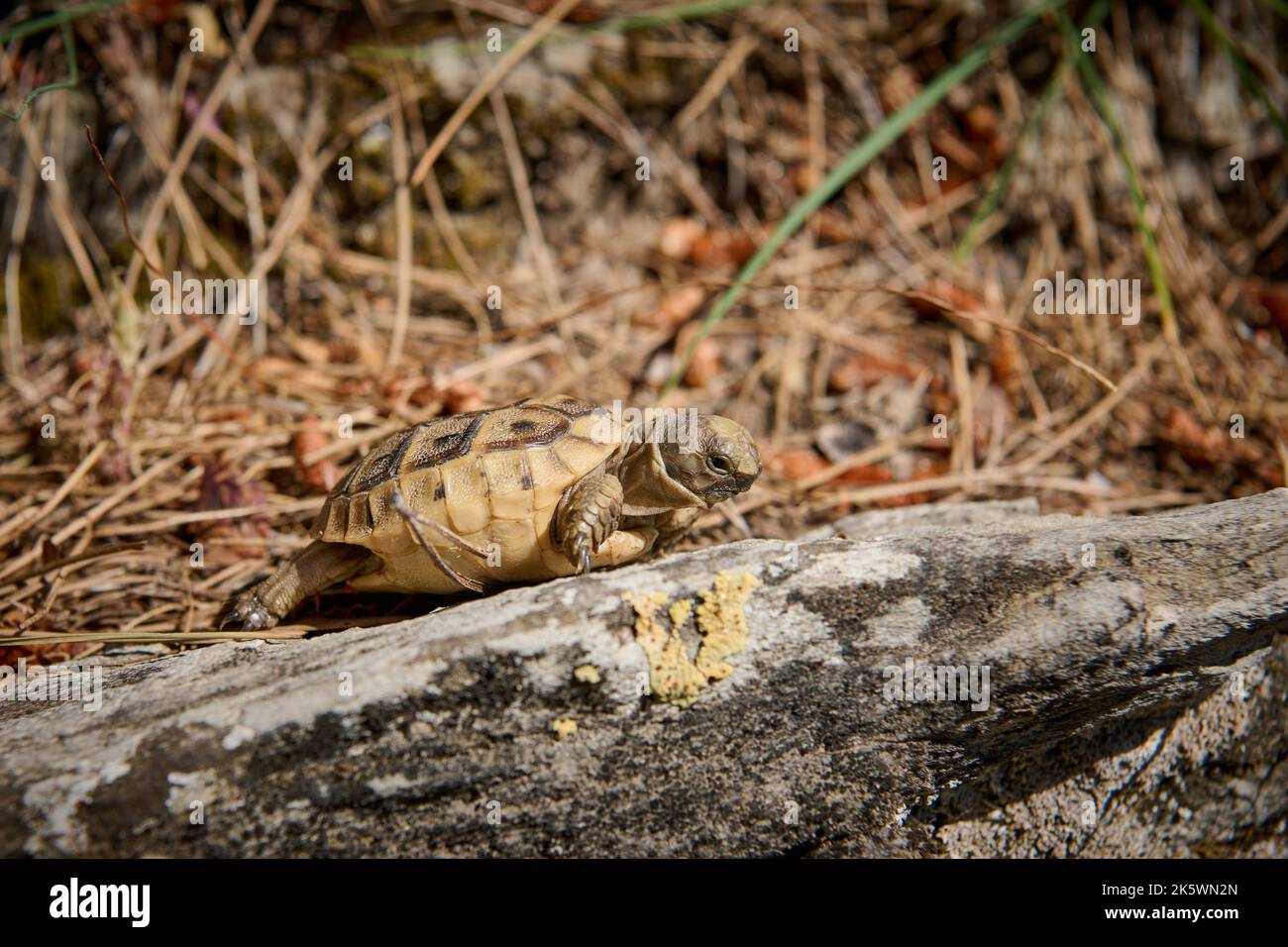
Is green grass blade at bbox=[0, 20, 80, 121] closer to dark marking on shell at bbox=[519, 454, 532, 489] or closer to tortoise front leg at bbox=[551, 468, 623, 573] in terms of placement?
dark marking on shell at bbox=[519, 454, 532, 489]

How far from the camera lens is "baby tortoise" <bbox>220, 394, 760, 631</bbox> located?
7.76 feet

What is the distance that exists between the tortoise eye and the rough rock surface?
0.30 metres

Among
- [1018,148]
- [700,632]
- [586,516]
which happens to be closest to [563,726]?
[700,632]

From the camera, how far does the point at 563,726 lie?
218 centimetres

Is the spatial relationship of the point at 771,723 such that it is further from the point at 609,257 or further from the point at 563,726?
the point at 609,257

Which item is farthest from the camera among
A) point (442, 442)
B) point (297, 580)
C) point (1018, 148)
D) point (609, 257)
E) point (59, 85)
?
point (1018, 148)

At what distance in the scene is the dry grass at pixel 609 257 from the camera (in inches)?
138

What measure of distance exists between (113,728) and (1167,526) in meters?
2.81

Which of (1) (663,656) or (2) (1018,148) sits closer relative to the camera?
(1) (663,656)

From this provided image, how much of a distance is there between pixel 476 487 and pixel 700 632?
0.72 metres

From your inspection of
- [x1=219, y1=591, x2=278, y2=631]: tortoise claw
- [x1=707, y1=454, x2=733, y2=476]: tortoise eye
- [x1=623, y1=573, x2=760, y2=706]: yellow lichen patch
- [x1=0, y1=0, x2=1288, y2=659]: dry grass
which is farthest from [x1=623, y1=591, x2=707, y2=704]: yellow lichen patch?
[x1=219, y1=591, x2=278, y2=631]: tortoise claw

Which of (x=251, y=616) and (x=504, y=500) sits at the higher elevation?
(x=504, y=500)

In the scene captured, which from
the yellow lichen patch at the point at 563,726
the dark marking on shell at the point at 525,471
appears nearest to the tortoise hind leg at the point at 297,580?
the dark marking on shell at the point at 525,471

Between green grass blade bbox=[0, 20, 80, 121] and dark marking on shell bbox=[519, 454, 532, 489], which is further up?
green grass blade bbox=[0, 20, 80, 121]
